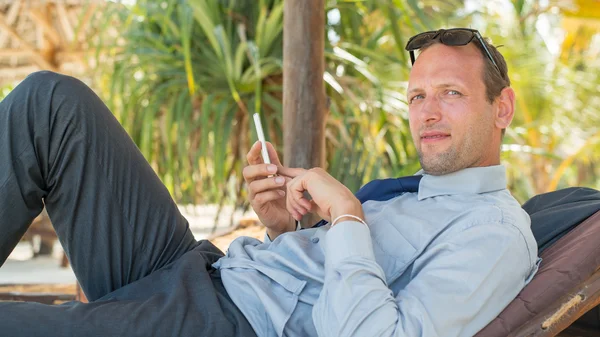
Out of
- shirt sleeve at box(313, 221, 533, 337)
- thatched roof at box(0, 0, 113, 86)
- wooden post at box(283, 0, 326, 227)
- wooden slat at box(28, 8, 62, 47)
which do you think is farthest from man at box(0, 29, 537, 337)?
wooden slat at box(28, 8, 62, 47)

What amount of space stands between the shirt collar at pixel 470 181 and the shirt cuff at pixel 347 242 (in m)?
0.31

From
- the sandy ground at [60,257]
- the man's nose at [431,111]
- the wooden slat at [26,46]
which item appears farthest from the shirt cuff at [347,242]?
the wooden slat at [26,46]

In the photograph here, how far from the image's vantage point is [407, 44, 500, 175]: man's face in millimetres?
1621

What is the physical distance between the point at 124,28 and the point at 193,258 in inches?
114

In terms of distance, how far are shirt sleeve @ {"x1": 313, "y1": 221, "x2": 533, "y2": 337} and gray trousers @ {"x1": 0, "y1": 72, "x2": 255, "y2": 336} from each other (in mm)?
259

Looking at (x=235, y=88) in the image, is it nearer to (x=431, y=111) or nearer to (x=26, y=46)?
(x=431, y=111)

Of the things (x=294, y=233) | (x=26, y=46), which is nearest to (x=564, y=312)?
(x=294, y=233)

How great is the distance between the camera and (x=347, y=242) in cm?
136

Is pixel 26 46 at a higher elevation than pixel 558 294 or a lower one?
higher

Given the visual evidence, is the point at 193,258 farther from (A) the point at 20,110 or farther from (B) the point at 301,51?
(B) the point at 301,51

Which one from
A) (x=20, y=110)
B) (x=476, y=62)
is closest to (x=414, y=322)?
(x=476, y=62)

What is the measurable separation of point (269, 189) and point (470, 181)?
521 millimetres

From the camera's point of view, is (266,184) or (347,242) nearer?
(347,242)

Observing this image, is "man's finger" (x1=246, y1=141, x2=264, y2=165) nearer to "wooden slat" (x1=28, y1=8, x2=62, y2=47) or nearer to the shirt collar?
the shirt collar
